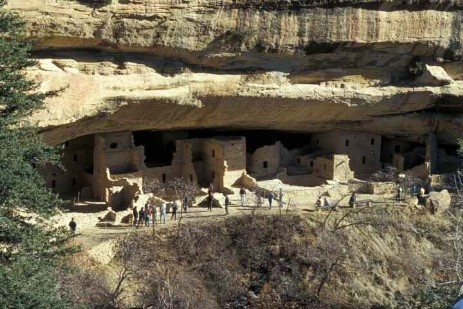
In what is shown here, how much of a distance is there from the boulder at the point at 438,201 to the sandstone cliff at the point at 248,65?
8.77ft

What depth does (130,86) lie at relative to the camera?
1764 centimetres

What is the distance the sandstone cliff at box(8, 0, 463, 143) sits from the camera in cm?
1669

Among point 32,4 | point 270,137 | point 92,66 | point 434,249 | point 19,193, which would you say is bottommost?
point 434,249

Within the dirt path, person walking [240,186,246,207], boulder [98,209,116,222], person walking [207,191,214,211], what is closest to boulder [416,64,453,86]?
the dirt path

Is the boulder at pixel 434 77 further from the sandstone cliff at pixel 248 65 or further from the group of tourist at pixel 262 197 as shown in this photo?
the group of tourist at pixel 262 197

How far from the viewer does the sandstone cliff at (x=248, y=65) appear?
54.7 feet

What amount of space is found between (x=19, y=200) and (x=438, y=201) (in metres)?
13.0

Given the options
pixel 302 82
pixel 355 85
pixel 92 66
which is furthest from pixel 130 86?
pixel 355 85

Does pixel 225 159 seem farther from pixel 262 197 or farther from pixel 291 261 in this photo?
Answer: pixel 291 261

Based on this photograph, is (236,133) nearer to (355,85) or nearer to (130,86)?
(355,85)

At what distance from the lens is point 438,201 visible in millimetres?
20875

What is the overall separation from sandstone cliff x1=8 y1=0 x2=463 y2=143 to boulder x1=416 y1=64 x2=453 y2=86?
0.03 meters

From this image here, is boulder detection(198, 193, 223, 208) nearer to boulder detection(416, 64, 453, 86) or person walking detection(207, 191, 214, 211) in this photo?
person walking detection(207, 191, 214, 211)

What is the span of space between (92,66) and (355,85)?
7223mm
